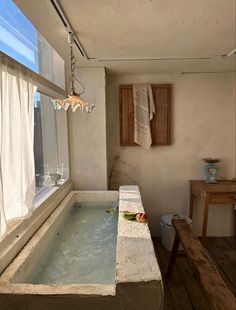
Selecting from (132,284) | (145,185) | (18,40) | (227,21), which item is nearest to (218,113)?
(145,185)

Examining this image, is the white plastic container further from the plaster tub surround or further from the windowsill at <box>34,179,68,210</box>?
the plaster tub surround

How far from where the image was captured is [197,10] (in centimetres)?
151

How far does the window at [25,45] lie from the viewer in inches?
70.5

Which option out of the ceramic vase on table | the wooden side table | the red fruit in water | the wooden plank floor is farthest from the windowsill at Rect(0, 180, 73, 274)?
the ceramic vase on table

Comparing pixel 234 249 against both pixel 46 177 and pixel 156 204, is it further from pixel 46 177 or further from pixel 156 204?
pixel 46 177

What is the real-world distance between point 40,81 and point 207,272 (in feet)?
6.49

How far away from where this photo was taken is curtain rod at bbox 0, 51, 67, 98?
140cm

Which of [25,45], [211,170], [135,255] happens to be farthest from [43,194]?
[211,170]

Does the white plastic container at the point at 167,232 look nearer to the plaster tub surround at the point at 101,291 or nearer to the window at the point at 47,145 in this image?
the window at the point at 47,145

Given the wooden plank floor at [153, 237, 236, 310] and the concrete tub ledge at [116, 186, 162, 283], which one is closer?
the concrete tub ledge at [116, 186, 162, 283]

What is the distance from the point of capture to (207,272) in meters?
1.73

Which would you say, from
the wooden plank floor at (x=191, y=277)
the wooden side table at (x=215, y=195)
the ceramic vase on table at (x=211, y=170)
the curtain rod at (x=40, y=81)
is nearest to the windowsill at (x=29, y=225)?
the curtain rod at (x=40, y=81)

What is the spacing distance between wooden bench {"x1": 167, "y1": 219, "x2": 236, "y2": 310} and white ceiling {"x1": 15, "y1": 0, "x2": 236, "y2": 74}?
1766mm

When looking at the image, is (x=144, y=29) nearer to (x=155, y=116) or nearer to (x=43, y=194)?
(x=155, y=116)
